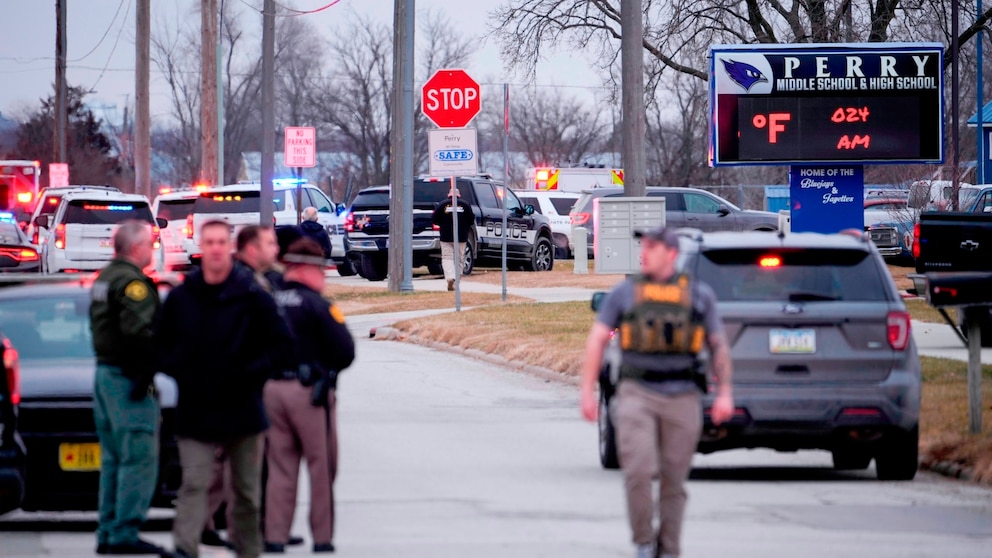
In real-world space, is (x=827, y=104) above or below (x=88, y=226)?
above

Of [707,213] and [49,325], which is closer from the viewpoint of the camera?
[49,325]

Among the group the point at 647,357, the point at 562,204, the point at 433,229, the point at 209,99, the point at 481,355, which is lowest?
the point at 481,355

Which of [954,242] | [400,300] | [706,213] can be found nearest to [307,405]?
[954,242]

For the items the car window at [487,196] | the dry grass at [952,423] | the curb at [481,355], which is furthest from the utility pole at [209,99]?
the dry grass at [952,423]

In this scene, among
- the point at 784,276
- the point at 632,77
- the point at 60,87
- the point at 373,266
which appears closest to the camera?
the point at 784,276

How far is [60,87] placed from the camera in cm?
5900

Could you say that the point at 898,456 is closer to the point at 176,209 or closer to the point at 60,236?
the point at 60,236

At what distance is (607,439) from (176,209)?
2560 cm

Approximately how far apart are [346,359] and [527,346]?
12461 mm

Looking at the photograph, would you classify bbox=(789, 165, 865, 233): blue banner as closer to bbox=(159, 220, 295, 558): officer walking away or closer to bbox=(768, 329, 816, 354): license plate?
bbox=(768, 329, 816, 354): license plate

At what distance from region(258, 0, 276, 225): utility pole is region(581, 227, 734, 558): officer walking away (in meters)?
21.9

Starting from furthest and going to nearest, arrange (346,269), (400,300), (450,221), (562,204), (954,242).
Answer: (562,204), (346,269), (450,221), (400,300), (954,242)

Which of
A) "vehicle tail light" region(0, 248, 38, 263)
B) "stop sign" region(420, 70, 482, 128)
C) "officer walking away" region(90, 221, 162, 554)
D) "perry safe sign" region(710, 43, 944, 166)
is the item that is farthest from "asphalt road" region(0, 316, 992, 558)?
"vehicle tail light" region(0, 248, 38, 263)

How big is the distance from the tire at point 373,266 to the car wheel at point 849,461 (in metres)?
23.9
